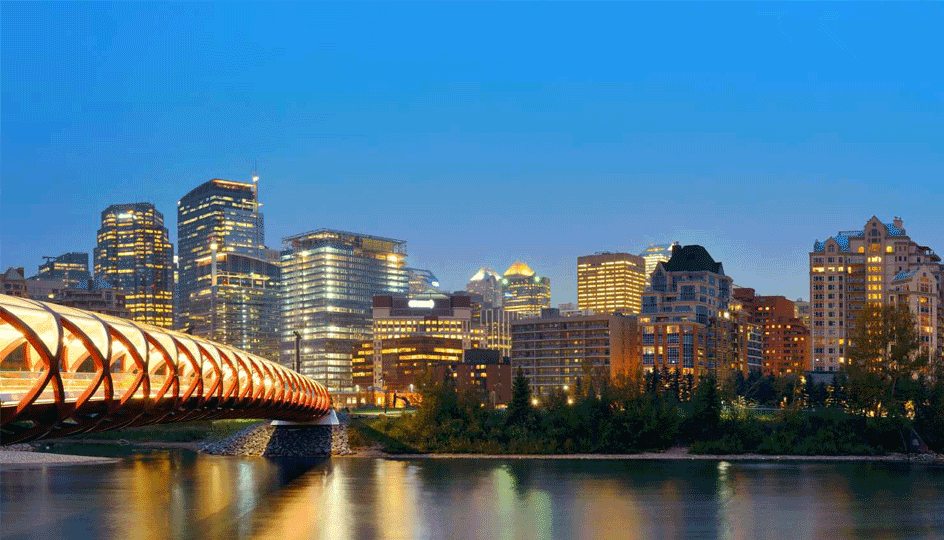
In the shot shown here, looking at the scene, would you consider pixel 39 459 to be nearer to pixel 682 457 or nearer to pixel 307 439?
pixel 307 439

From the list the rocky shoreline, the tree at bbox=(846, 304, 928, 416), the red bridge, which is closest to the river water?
the rocky shoreline

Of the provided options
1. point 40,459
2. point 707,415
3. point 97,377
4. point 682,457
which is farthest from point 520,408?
point 97,377

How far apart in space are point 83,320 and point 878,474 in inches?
2681

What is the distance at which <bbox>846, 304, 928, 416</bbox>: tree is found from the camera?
108750 millimetres

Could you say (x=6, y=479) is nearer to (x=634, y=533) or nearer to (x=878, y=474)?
(x=634, y=533)

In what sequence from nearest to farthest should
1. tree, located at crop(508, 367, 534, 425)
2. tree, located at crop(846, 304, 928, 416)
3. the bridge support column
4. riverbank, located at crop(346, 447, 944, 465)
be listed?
riverbank, located at crop(346, 447, 944, 465) < the bridge support column < tree, located at crop(846, 304, 928, 416) < tree, located at crop(508, 367, 534, 425)

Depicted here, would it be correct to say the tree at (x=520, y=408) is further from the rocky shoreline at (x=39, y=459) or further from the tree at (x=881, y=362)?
the rocky shoreline at (x=39, y=459)

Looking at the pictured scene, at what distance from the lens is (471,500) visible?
217ft

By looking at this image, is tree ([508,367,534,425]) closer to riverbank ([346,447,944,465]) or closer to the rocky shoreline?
riverbank ([346,447,944,465])

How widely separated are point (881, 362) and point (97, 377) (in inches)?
3780

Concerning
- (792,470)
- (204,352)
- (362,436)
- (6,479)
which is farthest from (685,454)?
(204,352)

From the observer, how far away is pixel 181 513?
58.8 metres

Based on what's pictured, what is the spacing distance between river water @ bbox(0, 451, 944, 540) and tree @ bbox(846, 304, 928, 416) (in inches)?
547

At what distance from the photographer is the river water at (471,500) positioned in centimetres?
5366
